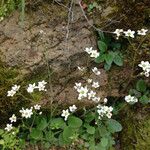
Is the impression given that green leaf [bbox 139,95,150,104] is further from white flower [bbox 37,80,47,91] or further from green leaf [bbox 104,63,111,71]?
white flower [bbox 37,80,47,91]

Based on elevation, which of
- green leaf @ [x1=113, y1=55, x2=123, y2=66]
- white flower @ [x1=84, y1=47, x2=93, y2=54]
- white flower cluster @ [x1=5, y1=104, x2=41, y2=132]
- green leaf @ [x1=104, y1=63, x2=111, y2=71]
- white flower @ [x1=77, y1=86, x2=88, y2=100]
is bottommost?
white flower cluster @ [x1=5, y1=104, x2=41, y2=132]

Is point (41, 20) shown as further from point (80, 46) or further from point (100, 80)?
point (100, 80)

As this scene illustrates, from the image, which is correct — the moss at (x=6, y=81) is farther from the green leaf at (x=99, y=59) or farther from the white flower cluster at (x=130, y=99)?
the white flower cluster at (x=130, y=99)

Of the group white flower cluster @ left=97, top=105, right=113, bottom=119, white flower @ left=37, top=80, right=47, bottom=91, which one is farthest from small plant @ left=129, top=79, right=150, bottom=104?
white flower @ left=37, top=80, right=47, bottom=91

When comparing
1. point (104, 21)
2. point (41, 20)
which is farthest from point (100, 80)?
point (41, 20)


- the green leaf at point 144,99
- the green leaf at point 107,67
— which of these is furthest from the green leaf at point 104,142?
the green leaf at point 107,67
